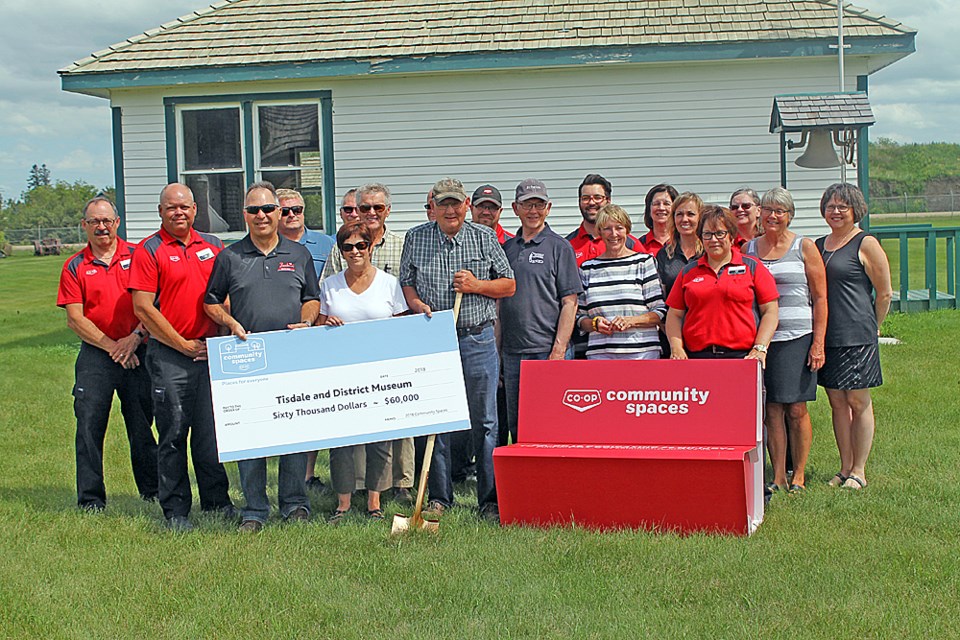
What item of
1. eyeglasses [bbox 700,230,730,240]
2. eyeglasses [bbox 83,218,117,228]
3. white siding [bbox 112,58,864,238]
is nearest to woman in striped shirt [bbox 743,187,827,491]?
eyeglasses [bbox 700,230,730,240]

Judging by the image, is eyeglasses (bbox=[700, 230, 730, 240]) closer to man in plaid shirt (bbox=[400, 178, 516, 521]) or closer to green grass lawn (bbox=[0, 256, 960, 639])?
man in plaid shirt (bbox=[400, 178, 516, 521])

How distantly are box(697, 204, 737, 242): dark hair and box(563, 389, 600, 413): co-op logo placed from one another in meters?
1.13

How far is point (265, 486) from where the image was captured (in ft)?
20.9

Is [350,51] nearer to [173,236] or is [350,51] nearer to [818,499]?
[173,236]

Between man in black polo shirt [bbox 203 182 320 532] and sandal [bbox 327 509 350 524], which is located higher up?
man in black polo shirt [bbox 203 182 320 532]

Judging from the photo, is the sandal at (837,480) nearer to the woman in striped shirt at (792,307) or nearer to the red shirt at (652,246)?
the woman in striped shirt at (792,307)

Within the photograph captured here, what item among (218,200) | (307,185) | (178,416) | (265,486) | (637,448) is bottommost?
(265,486)

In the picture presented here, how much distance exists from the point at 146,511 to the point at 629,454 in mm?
3162

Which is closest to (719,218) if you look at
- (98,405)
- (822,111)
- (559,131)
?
(98,405)

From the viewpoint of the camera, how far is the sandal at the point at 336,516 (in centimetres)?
626

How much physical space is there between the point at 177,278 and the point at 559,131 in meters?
8.50

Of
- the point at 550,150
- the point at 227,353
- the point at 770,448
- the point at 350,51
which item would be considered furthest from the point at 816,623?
the point at 350,51

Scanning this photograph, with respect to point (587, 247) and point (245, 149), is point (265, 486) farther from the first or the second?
point (245, 149)

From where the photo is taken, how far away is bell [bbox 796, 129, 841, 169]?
12496mm
